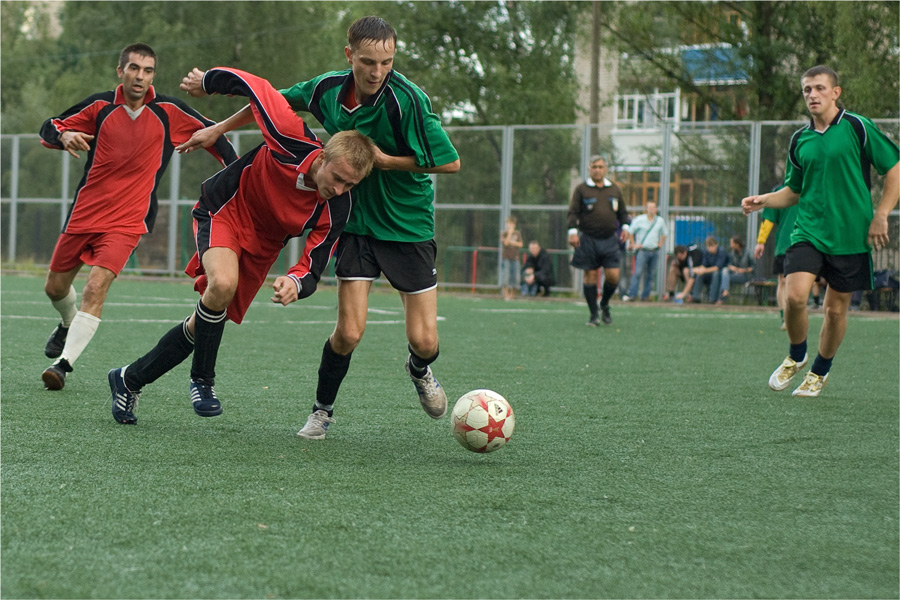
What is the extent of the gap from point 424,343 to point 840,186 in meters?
3.31

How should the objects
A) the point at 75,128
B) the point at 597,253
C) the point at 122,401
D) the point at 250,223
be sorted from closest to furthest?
the point at 250,223 → the point at 122,401 → the point at 75,128 → the point at 597,253

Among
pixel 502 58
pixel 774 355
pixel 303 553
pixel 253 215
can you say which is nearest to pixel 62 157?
pixel 502 58

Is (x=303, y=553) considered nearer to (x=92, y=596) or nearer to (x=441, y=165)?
(x=92, y=596)

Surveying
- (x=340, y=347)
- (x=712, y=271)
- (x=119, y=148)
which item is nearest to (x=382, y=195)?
(x=340, y=347)

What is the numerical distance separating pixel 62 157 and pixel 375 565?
995 inches

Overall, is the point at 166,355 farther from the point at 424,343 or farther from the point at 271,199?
the point at 424,343

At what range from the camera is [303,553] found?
316cm

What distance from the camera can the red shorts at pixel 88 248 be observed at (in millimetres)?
6883

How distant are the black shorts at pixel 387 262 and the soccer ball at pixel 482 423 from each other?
695 millimetres

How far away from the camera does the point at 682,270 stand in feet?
66.2

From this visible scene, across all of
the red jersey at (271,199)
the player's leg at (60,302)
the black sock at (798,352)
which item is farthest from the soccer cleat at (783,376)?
the player's leg at (60,302)

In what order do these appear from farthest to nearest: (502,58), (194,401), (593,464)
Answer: (502,58) → (194,401) → (593,464)

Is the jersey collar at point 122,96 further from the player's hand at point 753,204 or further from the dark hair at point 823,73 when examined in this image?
the dark hair at point 823,73

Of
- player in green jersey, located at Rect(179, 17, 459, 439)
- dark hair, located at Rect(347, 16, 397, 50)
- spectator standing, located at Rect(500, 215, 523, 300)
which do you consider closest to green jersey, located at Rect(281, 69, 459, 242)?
player in green jersey, located at Rect(179, 17, 459, 439)
